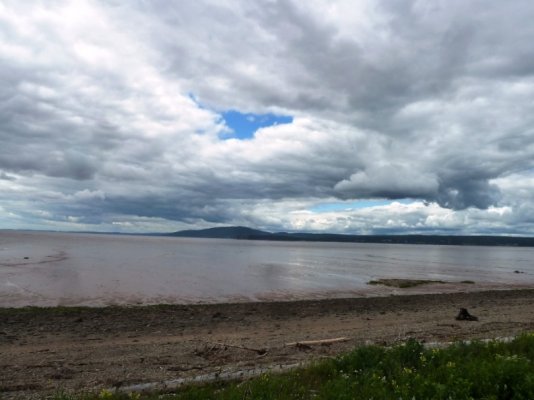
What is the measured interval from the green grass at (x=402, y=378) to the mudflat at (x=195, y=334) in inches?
84.7

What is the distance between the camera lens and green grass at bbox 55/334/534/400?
5.96m

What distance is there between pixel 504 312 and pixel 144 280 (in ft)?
96.6

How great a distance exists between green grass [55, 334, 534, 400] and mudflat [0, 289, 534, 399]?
7.06 ft

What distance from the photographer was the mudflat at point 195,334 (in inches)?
409

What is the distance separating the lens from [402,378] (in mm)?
6762

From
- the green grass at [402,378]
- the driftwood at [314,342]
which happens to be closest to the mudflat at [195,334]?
the driftwood at [314,342]

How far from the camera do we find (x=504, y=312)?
920 inches

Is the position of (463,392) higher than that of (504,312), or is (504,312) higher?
(463,392)

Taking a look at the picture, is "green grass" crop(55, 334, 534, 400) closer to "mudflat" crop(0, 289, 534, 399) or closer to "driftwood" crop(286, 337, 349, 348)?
"mudflat" crop(0, 289, 534, 399)

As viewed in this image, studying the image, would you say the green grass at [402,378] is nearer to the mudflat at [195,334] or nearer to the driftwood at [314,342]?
the mudflat at [195,334]

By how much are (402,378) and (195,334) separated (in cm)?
1151

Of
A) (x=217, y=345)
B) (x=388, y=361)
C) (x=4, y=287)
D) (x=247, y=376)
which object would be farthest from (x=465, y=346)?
(x=4, y=287)

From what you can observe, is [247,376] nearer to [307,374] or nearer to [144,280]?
[307,374]

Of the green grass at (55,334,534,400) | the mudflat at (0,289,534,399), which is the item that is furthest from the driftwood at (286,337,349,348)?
the green grass at (55,334,534,400)
